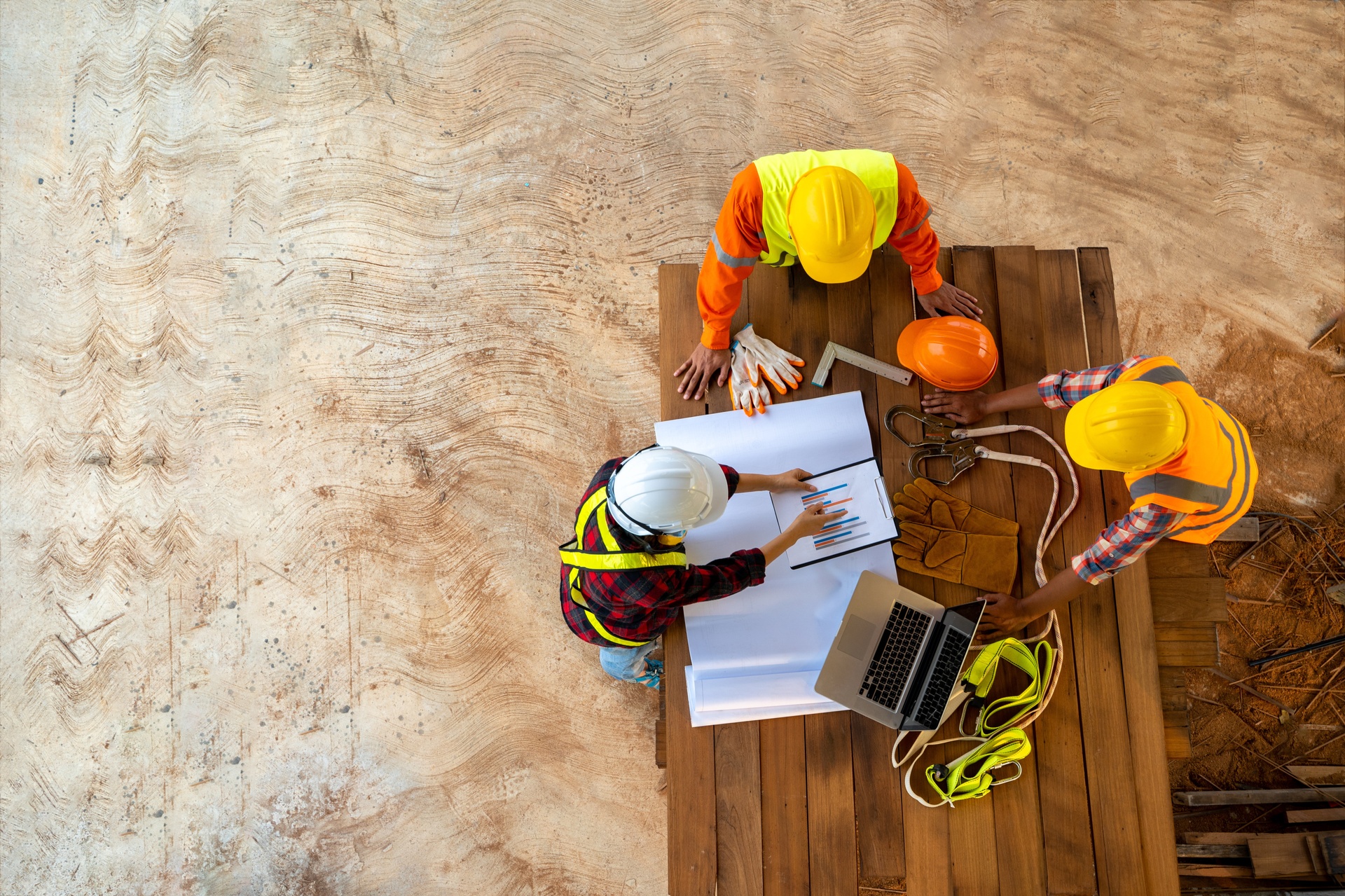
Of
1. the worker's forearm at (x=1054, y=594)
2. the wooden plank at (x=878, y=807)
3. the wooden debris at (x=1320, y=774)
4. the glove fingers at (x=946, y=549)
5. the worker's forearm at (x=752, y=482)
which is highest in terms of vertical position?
the worker's forearm at (x=752, y=482)

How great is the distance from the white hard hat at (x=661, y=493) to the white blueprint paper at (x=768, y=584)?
1.52ft

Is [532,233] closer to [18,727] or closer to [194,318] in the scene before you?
[194,318]

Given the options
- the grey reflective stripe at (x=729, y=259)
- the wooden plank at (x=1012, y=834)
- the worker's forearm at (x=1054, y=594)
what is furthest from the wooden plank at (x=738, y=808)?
the grey reflective stripe at (x=729, y=259)

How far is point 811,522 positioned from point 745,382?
23.2 inches

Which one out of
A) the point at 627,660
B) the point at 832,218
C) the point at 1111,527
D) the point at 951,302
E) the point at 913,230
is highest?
the point at 832,218

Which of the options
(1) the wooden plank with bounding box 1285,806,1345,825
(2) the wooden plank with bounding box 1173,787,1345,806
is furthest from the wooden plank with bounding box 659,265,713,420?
(1) the wooden plank with bounding box 1285,806,1345,825

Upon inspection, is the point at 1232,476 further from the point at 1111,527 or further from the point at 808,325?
the point at 808,325

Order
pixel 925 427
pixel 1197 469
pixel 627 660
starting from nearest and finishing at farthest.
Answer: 1. pixel 1197 469
2. pixel 925 427
3. pixel 627 660

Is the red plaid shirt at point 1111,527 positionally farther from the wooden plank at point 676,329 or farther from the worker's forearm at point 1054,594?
the wooden plank at point 676,329

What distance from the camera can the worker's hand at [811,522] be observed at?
2500 mm

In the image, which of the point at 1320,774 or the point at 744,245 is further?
the point at 1320,774

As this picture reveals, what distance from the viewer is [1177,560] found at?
2.64 m

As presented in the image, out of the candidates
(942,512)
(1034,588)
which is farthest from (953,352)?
(1034,588)

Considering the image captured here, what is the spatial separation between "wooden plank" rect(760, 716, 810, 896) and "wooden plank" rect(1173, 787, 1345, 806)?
234 centimetres
